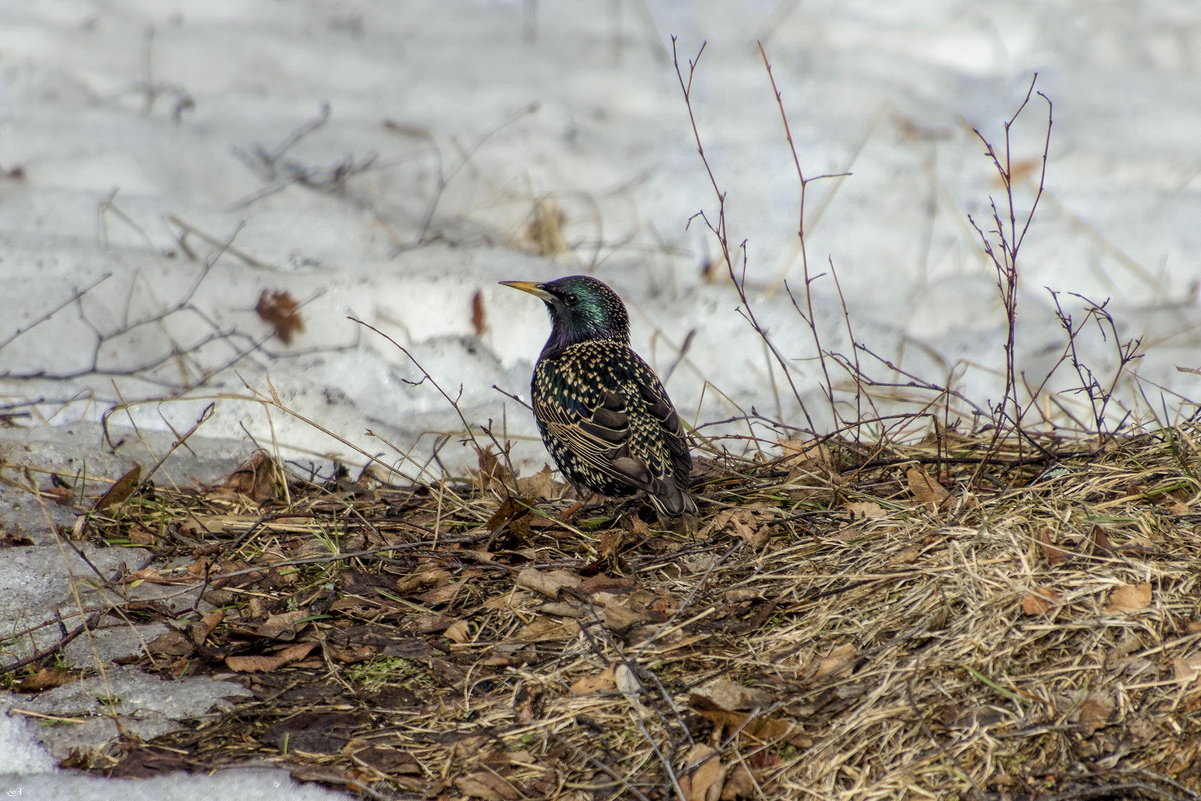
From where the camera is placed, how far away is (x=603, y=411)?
416 centimetres

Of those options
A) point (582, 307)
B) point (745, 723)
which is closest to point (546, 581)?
point (745, 723)

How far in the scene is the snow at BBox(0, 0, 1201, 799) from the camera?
5.55m

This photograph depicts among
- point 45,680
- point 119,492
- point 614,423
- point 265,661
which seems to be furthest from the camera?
point 614,423

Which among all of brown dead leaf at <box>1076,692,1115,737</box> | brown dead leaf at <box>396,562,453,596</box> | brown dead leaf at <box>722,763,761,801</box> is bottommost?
brown dead leaf at <box>722,763,761,801</box>

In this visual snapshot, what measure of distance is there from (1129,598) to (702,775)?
117 cm

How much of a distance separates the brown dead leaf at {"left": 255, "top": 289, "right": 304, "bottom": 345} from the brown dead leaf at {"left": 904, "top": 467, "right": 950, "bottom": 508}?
3404 millimetres

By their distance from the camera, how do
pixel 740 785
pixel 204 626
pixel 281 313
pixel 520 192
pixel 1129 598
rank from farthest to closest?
pixel 520 192 → pixel 281 313 → pixel 204 626 → pixel 1129 598 → pixel 740 785

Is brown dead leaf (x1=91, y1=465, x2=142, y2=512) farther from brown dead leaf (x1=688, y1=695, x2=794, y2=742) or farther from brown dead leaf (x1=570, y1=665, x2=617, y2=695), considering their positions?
brown dead leaf (x1=688, y1=695, x2=794, y2=742)

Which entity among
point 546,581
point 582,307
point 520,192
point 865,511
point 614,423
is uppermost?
point 520,192

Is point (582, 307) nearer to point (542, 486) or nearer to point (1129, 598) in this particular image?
point (542, 486)

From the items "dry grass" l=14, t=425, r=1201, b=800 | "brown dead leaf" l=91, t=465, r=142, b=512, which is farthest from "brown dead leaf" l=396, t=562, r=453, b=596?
"brown dead leaf" l=91, t=465, r=142, b=512

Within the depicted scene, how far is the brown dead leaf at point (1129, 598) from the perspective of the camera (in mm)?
2795

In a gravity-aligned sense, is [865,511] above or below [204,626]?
above

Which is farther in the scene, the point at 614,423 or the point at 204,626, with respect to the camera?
the point at 614,423
